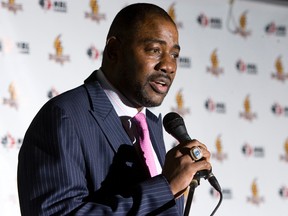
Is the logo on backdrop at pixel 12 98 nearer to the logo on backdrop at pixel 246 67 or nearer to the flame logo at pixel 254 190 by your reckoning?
the logo on backdrop at pixel 246 67

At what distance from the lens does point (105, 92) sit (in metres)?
2.07

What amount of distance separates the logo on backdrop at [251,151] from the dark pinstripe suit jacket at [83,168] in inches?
98.8

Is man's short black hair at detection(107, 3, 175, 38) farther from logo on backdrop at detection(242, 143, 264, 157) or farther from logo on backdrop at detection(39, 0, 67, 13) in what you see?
logo on backdrop at detection(242, 143, 264, 157)

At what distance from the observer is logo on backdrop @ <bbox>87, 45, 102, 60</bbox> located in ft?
13.0

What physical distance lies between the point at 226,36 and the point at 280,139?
2.38 feet

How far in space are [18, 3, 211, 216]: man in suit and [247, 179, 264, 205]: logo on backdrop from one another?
2306 millimetres

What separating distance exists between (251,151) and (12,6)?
1.67 meters

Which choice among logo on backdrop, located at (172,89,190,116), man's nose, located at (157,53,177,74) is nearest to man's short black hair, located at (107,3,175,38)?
man's nose, located at (157,53,177,74)

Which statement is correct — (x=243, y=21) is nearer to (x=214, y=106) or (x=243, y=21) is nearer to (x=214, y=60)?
(x=214, y=60)

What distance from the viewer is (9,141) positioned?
147 inches

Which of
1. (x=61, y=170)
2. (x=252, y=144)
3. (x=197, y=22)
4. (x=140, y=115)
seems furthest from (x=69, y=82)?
(x=61, y=170)

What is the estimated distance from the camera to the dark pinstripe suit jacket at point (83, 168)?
5.88 ft

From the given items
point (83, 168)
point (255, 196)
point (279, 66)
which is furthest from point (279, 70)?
point (83, 168)

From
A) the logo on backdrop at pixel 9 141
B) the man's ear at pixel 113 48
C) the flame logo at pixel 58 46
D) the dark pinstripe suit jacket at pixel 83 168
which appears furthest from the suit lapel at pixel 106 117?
the flame logo at pixel 58 46
